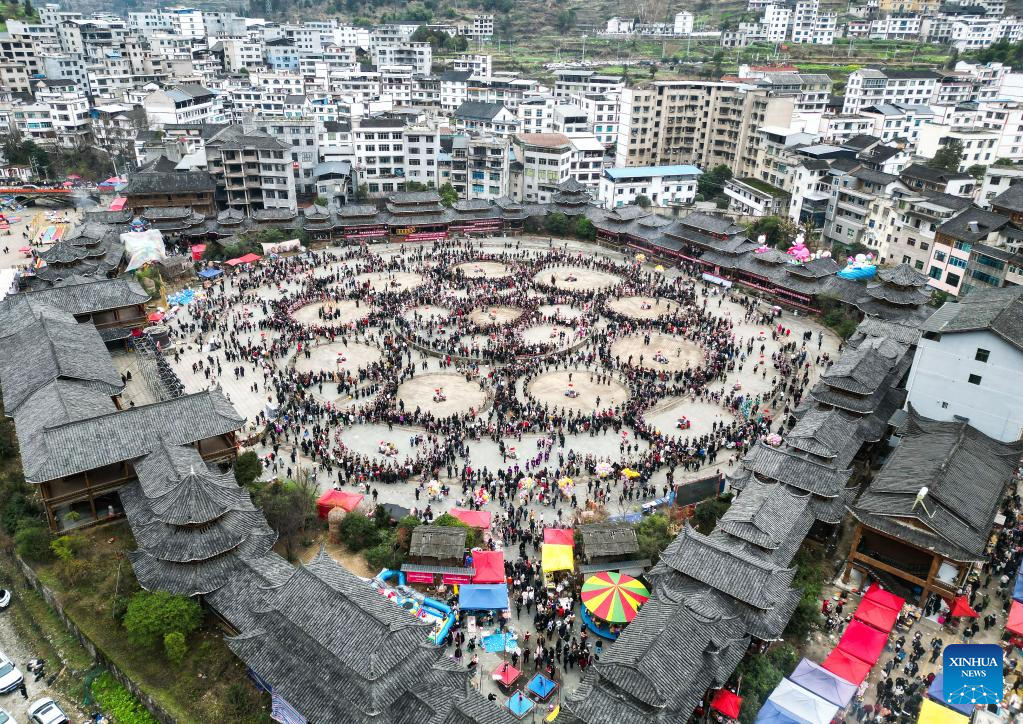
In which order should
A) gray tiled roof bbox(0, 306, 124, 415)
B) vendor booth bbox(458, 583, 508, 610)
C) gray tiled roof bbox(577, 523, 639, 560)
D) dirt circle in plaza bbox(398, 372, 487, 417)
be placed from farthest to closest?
1. dirt circle in plaza bbox(398, 372, 487, 417)
2. gray tiled roof bbox(0, 306, 124, 415)
3. gray tiled roof bbox(577, 523, 639, 560)
4. vendor booth bbox(458, 583, 508, 610)

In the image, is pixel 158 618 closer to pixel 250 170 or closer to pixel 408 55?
pixel 250 170

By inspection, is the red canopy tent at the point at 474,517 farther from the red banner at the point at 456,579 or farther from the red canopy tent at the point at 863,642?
the red canopy tent at the point at 863,642

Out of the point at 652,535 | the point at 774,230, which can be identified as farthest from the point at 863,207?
the point at 652,535

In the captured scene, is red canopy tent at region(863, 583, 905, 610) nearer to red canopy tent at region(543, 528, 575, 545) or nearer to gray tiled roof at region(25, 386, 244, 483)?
red canopy tent at region(543, 528, 575, 545)

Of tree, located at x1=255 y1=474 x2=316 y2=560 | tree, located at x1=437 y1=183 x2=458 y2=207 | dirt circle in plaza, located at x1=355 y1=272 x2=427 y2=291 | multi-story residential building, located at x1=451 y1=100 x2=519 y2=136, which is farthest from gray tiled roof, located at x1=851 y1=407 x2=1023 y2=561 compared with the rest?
multi-story residential building, located at x1=451 y1=100 x2=519 y2=136

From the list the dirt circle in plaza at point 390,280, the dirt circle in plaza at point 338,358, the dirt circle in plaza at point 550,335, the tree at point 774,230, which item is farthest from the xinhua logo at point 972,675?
the tree at point 774,230
